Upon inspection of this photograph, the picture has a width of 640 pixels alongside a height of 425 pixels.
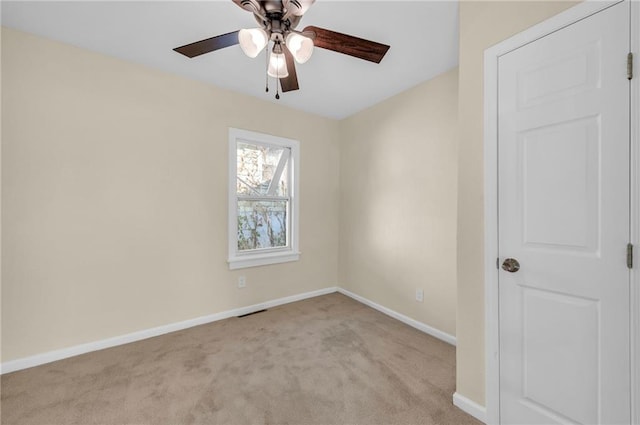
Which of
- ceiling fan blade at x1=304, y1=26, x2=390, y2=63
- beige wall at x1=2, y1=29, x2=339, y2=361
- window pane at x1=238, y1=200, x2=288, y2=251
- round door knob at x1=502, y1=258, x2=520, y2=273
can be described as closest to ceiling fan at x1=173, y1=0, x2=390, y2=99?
ceiling fan blade at x1=304, y1=26, x2=390, y2=63

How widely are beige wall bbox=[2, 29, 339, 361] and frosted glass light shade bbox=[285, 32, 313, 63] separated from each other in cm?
178

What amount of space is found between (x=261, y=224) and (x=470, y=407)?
264 cm

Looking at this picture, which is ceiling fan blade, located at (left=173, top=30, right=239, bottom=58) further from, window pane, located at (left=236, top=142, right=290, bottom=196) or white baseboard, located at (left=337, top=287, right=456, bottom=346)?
white baseboard, located at (left=337, top=287, right=456, bottom=346)

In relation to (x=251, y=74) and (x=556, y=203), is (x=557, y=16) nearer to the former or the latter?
(x=556, y=203)

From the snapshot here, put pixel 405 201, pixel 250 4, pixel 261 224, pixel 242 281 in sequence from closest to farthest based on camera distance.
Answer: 1. pixel 250 4
2. pixel 405 201
3. pixel 242 281
4. pixel 261 224

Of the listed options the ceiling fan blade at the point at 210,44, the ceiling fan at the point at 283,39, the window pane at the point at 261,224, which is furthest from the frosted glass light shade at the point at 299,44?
the window pane at the point at 261,224

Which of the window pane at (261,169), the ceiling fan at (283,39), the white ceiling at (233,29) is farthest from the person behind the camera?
the window pane at (261,169)

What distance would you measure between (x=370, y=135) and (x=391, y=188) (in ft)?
2.61

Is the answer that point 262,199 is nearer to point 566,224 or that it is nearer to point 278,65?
point 278,65

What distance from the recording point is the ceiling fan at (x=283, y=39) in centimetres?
124

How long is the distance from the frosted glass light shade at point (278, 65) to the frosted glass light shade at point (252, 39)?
23 cm

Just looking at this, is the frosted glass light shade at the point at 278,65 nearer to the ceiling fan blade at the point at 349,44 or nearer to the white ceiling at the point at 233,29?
the ceiling fan blade at the point at 349,44

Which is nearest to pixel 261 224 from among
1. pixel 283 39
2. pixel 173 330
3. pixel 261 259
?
pixel 261 259

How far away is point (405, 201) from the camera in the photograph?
2887mm
